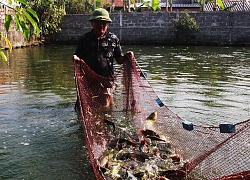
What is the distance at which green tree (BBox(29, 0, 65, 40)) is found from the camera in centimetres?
2166

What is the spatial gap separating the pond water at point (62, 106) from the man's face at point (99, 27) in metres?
1.59

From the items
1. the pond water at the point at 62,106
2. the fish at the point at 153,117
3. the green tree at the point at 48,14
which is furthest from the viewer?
the green tree at the point at 48,14

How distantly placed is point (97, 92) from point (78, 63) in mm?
643

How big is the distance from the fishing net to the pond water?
0.42 m

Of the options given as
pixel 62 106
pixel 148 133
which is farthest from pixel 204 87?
pixel 148 133

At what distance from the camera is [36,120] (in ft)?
19.7

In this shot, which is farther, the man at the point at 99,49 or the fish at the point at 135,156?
the man at the point at 99,49

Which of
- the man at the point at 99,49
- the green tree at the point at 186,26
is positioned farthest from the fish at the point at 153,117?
the green tree at the point at 186,26

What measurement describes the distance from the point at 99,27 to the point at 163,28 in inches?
691

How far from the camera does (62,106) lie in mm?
6941

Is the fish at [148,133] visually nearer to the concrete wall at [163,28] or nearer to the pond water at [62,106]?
the pond water at [62,106]

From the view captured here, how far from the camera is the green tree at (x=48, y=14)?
853 inches

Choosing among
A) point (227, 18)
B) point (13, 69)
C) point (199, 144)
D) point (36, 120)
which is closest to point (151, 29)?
point (227, 18)

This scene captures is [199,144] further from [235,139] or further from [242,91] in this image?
[242,91]
